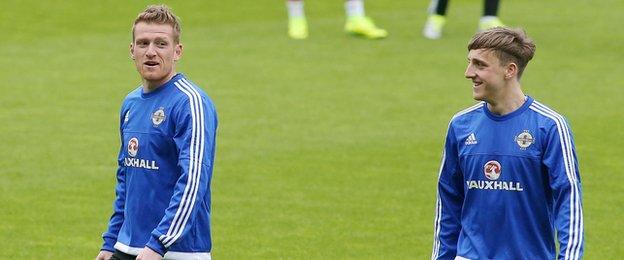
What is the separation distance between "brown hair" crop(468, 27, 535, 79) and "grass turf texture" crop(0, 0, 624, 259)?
4.34 metres

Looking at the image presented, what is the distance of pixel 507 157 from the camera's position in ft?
20.8

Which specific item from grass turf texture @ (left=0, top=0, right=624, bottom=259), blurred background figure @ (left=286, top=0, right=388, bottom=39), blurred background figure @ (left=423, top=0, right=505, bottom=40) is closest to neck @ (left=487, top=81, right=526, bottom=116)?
grass turf texture @ (left=0, top=0, right=624, bottom=259)

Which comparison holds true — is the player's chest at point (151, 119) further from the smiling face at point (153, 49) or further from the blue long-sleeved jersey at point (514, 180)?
the blue long-sleeved jersey at point (514, 180)

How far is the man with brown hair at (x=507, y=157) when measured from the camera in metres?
6.29

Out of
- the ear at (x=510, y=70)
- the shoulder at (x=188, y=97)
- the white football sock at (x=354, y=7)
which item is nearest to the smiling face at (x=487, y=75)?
the ear at (x=510, y=70)

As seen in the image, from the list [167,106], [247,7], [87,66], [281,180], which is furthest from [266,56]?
[167,106]

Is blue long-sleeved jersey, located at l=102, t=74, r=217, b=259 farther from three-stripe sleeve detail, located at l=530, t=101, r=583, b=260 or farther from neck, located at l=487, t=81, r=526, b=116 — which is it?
three-stripe sleeve detail, located at l=530, t=101, r=583, b=260

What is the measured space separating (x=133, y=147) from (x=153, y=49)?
47 centimetres

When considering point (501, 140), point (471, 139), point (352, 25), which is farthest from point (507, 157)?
point (352, 25)

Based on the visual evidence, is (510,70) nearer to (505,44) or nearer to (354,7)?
(505,44)

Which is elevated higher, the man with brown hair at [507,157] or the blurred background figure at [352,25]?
the man with brown hair at [507,157]

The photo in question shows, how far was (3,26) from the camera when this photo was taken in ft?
68.5

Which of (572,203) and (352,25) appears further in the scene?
(352,25)

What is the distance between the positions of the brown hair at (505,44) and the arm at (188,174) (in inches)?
49.5
